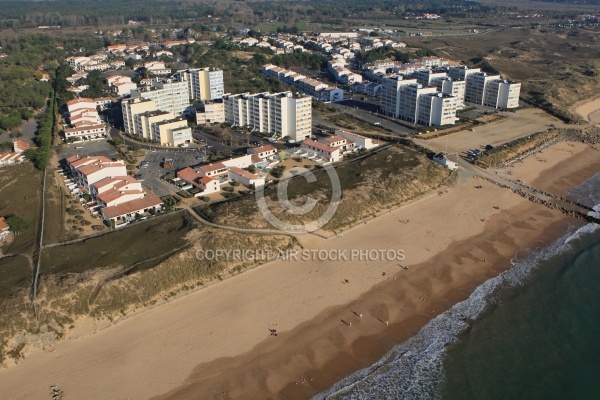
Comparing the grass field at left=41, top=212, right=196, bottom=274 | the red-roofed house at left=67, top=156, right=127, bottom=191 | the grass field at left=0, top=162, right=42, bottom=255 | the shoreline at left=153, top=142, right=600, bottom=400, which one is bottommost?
the shoreline at left=153, top=142, right=600, bottom=400

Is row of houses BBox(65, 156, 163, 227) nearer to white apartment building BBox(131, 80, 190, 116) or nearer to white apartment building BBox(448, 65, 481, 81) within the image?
white apartment building BBox(131, 80, 190, 116)

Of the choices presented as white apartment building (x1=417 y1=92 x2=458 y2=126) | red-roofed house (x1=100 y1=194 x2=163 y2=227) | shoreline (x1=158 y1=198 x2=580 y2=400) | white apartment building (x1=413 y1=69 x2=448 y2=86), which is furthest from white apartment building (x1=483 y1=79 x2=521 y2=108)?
red-roofed house (x1=100 y1=194 x2=163 y2=227)

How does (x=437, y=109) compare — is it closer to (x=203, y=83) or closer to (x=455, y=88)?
(x=455, y=88)

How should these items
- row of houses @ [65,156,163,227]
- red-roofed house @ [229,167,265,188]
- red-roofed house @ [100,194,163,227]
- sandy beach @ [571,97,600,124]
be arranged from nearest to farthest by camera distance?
red-roofed house @ [100,194,163,227], row of houses @ [65,156,163,227], red-roofed house @ [229,167,265,188], sandy beach @ [571,97,600,124]

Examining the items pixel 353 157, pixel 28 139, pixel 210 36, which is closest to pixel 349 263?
pixel 353 157

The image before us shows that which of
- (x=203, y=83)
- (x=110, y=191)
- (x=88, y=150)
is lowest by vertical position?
(x=88, y=150)

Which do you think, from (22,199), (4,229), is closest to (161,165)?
(22,199)

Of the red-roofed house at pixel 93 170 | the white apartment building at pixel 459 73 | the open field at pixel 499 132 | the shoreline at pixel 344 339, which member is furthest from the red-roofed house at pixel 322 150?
the white apartment building at pixel 459 73
